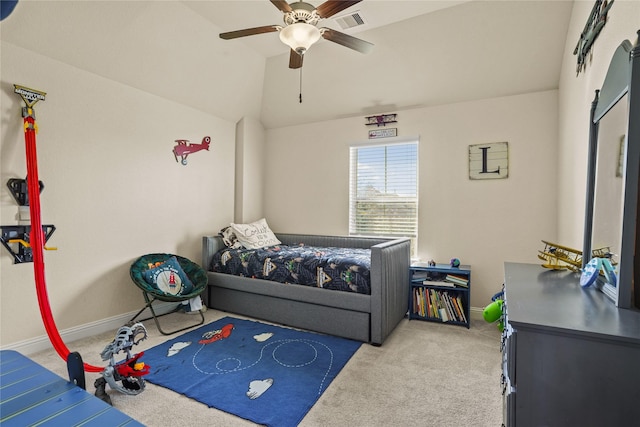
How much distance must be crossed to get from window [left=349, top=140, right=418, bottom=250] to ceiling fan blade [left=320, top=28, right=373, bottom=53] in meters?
1.64

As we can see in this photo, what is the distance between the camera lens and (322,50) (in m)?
3.44

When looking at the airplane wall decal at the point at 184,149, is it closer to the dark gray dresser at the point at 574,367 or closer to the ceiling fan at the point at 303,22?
the ceiling fan at the point at 303,22

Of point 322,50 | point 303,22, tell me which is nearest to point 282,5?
point 303,22

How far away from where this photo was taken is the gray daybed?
2625 mm

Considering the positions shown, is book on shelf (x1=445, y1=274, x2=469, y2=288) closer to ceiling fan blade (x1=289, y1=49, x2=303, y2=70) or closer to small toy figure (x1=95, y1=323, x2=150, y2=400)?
ceiling fan blade (x1=289, y1=49, x2=303, y2=70)

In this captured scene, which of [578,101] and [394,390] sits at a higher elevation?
[578,101]

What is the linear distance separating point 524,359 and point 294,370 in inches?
63.6

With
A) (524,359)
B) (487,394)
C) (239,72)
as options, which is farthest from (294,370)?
(239,72)

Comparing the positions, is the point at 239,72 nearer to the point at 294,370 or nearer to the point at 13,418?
the point at 294,370

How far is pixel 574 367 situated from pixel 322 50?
3.47 m

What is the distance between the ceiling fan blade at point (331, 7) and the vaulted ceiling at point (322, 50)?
2.88ft

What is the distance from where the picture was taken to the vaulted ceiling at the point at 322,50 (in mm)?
2514

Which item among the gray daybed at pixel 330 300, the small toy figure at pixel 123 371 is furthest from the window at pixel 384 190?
the small toy figure at pixel 123 371

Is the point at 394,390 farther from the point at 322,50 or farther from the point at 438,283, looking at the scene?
the point at 322,50
